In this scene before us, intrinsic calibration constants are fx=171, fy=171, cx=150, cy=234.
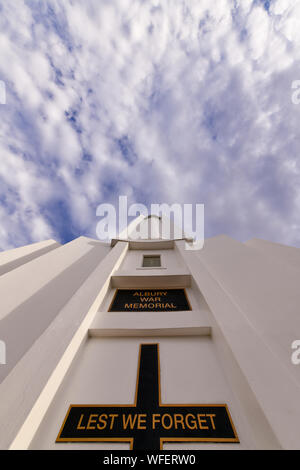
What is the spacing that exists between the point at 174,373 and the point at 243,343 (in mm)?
1100

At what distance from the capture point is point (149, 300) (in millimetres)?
4328

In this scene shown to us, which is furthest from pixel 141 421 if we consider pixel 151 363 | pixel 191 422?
pixel 151 363

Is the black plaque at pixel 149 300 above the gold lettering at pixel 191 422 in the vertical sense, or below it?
above

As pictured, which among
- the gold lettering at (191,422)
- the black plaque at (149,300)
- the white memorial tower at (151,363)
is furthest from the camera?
the black plaque at (149,300)

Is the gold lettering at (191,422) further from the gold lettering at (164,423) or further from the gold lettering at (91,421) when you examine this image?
the gold lettering at (91,421)

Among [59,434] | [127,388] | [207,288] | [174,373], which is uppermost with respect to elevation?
[207,288]

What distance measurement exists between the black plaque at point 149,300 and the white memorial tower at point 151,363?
1.3 inches

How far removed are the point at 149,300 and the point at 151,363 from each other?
171cm

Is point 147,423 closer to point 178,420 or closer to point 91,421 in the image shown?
point 178,420

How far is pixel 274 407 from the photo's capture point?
173cm

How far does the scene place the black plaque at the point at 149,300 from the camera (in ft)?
13.1

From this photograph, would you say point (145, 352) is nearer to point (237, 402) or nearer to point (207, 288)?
point (237, 402)

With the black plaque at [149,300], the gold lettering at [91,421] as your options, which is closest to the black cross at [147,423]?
the gold lettering at [91,421]
